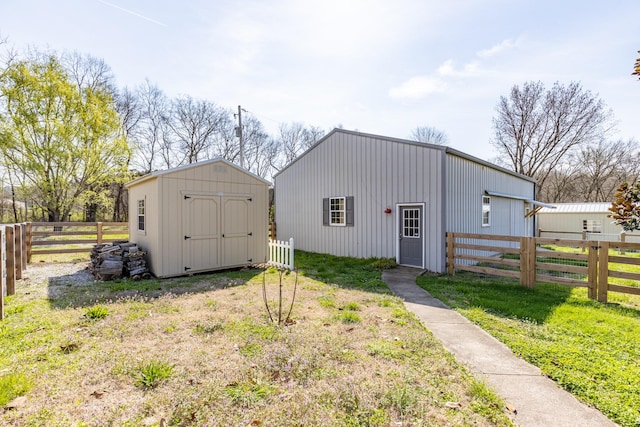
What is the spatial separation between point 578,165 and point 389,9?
96.2ft

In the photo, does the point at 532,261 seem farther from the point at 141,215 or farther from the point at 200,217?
the point at 141,215

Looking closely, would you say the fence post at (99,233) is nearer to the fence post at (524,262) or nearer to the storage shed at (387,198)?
the storage shed at (387,198)

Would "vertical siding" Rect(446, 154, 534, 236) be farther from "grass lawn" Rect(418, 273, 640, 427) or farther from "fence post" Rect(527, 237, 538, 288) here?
"grass lawn" Rect(418, 273, 640, 427)

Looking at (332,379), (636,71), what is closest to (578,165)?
(636,71)

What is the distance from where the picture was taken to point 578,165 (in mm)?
26609

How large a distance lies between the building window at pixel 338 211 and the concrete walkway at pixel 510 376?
579 centimetres

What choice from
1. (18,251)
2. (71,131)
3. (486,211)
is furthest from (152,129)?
(486,211)

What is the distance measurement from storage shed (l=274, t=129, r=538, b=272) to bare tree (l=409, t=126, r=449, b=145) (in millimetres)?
21340

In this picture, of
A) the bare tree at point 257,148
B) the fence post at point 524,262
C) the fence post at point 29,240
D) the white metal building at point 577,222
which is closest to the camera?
the fence post at point 524,262

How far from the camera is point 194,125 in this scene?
86.8 feet

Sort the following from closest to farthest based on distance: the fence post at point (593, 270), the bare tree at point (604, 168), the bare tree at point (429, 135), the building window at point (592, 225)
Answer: the fence post at point (593, 270) → the building window at point (592, 225) → the bare tree at point (604, 168) → the bare tree at point (429, 135)

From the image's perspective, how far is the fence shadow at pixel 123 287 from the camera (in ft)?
18.3

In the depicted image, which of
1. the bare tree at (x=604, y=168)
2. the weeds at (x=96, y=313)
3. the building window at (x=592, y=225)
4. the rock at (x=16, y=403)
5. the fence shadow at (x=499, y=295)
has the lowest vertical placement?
the fence shadow at (x=499, y=295)

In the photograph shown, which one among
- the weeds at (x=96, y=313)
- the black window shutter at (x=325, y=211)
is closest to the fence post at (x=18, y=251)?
the weeds at (x=96, y=313)
